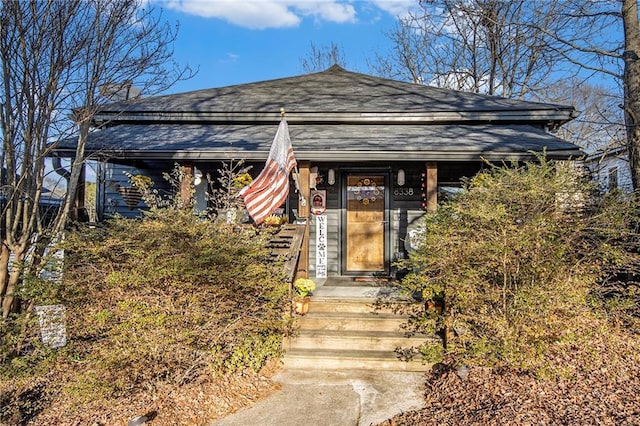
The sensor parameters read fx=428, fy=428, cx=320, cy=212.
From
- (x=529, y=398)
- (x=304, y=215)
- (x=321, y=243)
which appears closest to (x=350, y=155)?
(x=304, y=215)

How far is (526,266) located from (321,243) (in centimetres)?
457

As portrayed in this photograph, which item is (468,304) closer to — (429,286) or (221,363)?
(429,286)

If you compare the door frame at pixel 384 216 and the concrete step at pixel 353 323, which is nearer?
the concrete step at pixel 353 323

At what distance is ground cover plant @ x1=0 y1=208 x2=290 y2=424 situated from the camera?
407 cm

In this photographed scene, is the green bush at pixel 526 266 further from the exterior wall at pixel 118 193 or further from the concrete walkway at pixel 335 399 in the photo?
the exterior wall at pixel 118 193

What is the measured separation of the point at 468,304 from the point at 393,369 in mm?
1267

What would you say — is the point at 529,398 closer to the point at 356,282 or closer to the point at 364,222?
the point at 356,282

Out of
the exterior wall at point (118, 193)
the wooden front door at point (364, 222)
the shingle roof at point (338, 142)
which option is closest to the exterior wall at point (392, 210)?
the wooden front door at point (364, 222)

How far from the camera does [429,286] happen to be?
17.5 feet

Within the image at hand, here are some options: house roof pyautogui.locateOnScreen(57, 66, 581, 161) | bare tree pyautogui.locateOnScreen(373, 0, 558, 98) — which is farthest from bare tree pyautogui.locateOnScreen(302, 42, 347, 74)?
house roof pyautogui.locateOnScreen(57, 66, 581, 161)

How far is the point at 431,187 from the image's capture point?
7086 mm

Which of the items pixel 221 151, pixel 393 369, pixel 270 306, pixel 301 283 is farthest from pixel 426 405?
pixel 221 151

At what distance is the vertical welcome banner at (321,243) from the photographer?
28.7 feet

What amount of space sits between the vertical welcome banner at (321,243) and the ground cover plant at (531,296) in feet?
11.2
